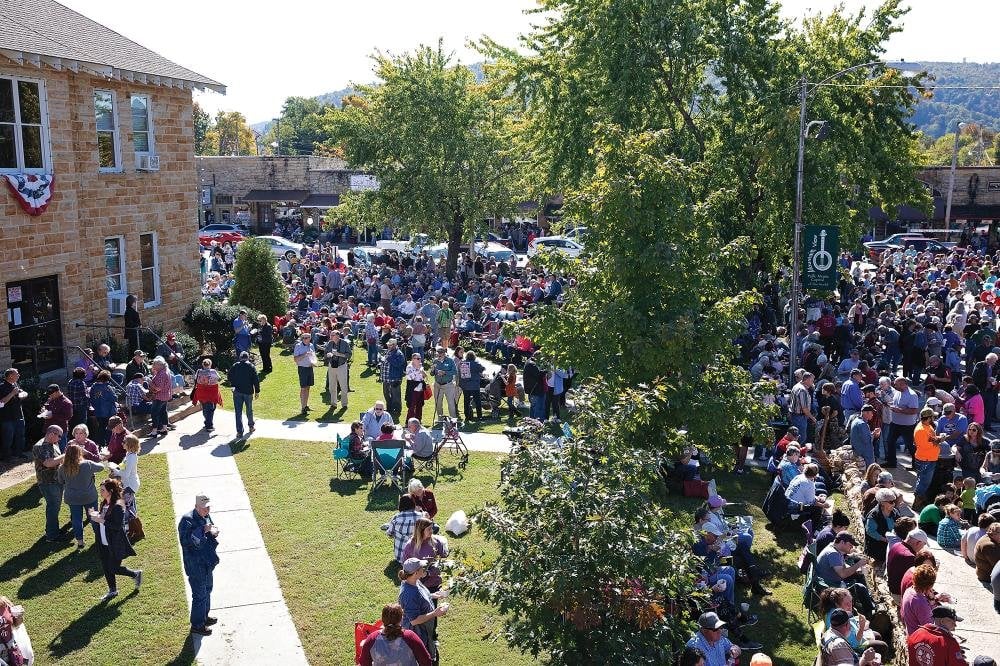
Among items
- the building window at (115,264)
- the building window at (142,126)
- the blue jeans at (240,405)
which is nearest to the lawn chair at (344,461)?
the blue jeans at (240,405)

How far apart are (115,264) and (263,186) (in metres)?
43.2

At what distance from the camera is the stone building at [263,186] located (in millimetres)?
60906

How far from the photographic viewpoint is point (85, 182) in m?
19.1

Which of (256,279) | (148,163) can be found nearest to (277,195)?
(256,279)

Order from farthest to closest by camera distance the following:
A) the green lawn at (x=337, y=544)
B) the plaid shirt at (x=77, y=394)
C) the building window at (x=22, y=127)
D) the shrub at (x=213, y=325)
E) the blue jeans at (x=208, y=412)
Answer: the shrub at (x=213, y=325)
the building window at (x=22, y=127)
the blue jeans at (x=208, y=412)
the plaid shirt at (x=77, y=394)
the green lawn at (x=337, y=544)

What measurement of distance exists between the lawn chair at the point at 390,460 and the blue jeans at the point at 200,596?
450 cm

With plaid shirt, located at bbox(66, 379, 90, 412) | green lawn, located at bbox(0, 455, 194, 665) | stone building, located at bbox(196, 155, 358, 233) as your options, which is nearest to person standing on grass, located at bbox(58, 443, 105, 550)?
green lawn, located at bbox(0, 455, 194, 665)

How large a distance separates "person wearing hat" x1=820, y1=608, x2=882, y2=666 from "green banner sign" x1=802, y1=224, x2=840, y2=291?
12303 millimetres

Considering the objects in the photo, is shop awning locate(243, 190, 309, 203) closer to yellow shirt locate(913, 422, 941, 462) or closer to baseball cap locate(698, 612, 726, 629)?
yellow shirt locate(913, 422, 941, 462)

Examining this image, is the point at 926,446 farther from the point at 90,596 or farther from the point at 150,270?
the point at 150,270

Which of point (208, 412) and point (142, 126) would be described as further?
point (142, 126)

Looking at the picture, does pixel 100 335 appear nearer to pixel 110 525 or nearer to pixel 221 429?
pixel 221 429

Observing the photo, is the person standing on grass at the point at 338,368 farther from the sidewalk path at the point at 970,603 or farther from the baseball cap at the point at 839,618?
the baseball cap at the point at 839,618

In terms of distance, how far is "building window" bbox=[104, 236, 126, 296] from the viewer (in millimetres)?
20500
